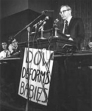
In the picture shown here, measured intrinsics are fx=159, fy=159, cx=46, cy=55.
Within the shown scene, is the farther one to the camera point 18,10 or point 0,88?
point 18,10

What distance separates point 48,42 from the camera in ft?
7.85

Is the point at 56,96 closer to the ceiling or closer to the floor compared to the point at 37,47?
closer to the floor

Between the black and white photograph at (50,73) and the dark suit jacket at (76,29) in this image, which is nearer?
the black and white photograph at (50,73)

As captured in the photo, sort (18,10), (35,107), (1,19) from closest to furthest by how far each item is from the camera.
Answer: (35,107)
(18,10)
(1,19)

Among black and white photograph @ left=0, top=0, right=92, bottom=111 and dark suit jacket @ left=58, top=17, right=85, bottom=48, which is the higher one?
dark suit jacket @ left=58, top=17, right=85, bottom=48

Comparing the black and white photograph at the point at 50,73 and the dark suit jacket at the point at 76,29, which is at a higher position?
the dark suit jacket at the point at 76,29

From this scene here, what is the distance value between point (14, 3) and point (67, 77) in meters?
4.44

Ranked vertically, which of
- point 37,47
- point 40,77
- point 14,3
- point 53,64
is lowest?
point 40,77

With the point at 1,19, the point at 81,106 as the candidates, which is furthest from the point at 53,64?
the point at 1,19

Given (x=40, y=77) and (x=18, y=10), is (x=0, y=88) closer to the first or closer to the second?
(x=40, y=77)

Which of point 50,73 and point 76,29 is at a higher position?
point 76,29

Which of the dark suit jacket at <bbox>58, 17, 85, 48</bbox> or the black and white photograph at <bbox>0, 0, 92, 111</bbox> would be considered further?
the dark suit jacket at <bbox>58, 17, 85, 48</bbox>

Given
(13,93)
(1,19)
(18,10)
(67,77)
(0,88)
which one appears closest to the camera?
(67,77)

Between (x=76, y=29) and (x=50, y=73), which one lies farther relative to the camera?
(x=76, y=29)
